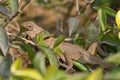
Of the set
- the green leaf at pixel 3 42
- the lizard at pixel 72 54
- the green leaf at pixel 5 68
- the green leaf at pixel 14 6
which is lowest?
the lizard at pixel 72 54

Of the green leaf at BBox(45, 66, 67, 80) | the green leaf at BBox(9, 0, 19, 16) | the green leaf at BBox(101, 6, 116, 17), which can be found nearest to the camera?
the green leaf at BBox(45, 66, 67, 80)

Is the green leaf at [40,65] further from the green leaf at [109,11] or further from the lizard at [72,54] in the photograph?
the green leaf at [109,11]

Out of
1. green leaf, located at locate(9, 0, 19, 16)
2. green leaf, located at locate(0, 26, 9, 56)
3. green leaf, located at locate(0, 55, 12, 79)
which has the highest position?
green leaf, located at locate(9, 0, 19, 16)

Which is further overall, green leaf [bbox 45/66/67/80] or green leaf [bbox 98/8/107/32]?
green leaf [bbox 98/8/107/32]

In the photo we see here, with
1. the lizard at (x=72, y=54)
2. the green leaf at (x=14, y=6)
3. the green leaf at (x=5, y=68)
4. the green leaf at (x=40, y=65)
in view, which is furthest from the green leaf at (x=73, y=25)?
the green leaf at (x=40, y=65)

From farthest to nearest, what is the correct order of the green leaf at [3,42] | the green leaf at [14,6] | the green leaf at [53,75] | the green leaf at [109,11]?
the green leaf at [109,11] < the green leaf at [14,6] < the green leaf at [3,42] < the green leaf at [53,75]

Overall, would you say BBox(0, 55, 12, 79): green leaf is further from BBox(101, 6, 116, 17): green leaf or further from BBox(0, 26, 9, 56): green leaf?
BBox(101, 6, 116, 17): green leaf

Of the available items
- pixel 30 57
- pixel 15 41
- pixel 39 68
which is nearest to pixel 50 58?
pixel 30 57

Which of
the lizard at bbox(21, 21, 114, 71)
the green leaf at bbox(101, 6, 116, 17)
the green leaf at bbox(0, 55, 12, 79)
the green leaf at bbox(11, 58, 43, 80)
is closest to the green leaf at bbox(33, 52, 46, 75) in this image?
the green leaf at bbox(11, 58, 43, 80)

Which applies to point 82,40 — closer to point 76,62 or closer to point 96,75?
point 76,62

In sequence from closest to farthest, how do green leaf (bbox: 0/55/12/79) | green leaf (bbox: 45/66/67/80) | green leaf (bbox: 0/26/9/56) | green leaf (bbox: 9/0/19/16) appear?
green leaf (bbox: 45/66/67/80) < green leaf (bbox: 0/55/12/79) < green leaf (bbox: 0/26/9/56) < green leaf (bbox: 9/0/19/16)

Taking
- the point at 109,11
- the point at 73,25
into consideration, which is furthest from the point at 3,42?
the point at 109,11
